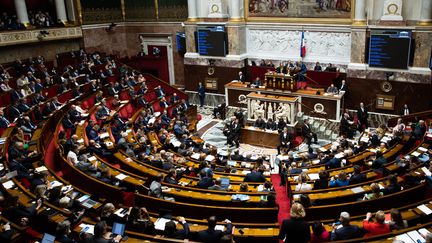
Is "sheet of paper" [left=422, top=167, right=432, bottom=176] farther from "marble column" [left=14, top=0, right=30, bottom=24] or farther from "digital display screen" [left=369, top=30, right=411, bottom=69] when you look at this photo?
"marble column" [left=14, top=0, right=30, bottom=24]

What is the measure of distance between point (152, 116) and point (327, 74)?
8714 millimetres

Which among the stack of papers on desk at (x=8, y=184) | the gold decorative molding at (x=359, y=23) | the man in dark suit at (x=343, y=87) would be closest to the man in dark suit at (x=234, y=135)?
the man in dark suit at (x=343, y=87)

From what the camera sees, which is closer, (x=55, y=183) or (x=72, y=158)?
(x=55, y=183)

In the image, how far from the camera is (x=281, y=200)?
966 centimetres

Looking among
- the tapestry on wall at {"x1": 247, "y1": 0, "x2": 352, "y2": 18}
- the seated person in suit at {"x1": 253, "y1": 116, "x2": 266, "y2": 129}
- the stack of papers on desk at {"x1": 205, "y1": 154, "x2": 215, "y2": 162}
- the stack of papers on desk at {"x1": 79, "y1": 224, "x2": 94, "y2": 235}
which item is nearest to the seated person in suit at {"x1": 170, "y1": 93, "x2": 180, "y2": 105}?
the seated person in suit at {"x1": 253, "y1": 116, "x2": 266, "y2": 129}

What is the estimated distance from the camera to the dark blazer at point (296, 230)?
6.14m

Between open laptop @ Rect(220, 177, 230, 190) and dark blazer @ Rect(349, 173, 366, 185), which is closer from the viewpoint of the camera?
Result: dark blazer @ Rect(349, 173, 366, 185)

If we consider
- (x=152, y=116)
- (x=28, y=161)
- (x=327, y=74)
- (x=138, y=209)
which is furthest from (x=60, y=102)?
(x=327, y=74)

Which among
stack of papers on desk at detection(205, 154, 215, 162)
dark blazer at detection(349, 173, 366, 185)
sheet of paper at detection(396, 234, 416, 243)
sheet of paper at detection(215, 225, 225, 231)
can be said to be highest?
sheet of paper at detection(396, 234, 416, 243)

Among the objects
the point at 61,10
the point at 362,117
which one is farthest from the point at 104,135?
the point at 61,10

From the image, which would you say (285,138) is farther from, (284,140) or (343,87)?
(343,87)

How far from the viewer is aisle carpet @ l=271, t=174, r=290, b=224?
8.89 m

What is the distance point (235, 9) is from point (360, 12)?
21.2ft

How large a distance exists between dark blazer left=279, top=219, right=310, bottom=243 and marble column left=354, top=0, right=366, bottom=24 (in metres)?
14.1
